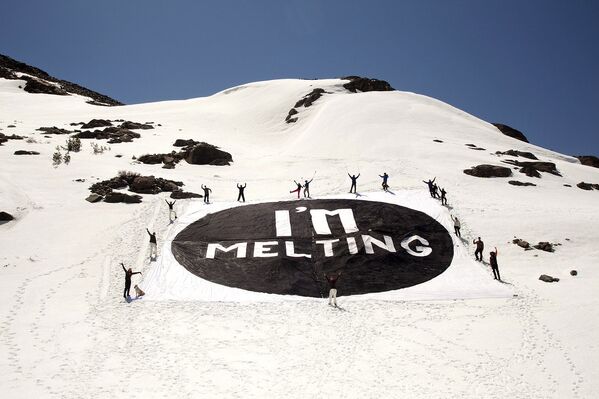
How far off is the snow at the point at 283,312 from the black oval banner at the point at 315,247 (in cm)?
99

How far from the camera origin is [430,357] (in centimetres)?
1359

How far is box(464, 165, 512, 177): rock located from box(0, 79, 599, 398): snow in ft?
3.41

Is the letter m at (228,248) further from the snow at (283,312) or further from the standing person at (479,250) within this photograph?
the standing person at (479,250)

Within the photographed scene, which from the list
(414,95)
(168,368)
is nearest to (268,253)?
(168,368)

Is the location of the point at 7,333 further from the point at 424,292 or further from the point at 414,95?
the point at 414,95

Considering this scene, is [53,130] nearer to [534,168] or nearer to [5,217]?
[5,217]

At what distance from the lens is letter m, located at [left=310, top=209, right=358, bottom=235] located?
2356 centimetres

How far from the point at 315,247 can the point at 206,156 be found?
2384 cm

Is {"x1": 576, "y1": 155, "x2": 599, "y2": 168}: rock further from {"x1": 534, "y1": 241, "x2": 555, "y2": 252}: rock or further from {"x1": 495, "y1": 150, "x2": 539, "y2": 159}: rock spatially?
{"x1": 534, "y1": 241, "x2": 555, "y2": 252}: rock

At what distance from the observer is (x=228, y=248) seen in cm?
2219

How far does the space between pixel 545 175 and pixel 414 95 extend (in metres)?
34.1

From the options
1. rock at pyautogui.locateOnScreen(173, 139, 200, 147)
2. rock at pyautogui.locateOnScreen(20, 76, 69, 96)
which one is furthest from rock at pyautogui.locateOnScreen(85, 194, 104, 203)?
rock at pyautogui.locateOnScreen(20, 76, 69, 96)

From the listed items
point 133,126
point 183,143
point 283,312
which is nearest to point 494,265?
point 283,312

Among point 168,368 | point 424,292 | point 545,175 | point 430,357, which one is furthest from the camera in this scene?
point 545,175
